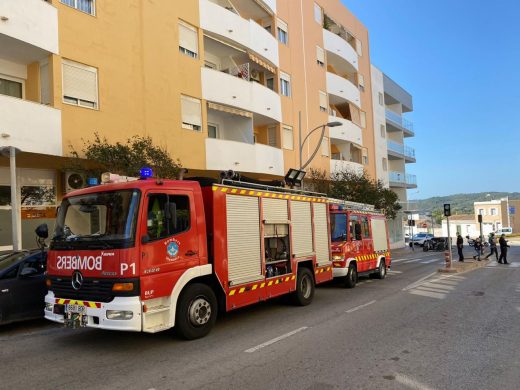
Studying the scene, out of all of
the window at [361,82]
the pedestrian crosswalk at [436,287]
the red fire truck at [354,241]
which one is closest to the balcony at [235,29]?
the red fire truck at [354,241]

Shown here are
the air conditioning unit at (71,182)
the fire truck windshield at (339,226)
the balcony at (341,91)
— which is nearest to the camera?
the fire truck windshield at (339,226)

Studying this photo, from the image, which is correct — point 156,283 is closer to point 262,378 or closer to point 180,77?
point 262,378

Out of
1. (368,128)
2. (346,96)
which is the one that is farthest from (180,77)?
(368,128)

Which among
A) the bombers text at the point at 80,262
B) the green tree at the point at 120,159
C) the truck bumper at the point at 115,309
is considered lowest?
the truck bumper at the point at 115,309

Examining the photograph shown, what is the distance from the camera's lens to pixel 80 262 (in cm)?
677

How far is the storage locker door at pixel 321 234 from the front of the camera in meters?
11.3

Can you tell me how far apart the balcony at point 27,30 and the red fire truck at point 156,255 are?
25.0 ft

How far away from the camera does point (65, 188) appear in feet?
50.5

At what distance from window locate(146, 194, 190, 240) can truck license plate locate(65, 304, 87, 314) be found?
140cm

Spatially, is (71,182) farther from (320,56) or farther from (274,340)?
(320,56)

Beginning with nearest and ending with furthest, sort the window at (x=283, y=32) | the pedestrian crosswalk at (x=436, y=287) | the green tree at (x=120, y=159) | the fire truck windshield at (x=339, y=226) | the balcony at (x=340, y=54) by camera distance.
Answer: the pedestrian crosswalk at (x=436, y=287)
the green tree at (x=120, y=159)
the fire truck windshield at (x=339, y=226)
the window at (x=283, y=32)
the balcony at (x=340, y=54)

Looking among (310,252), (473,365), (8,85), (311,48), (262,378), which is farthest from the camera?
(311,48)

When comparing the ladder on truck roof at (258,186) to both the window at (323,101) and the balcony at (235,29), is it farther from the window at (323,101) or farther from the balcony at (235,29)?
the window at (323,101)

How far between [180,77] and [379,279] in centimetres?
1102
